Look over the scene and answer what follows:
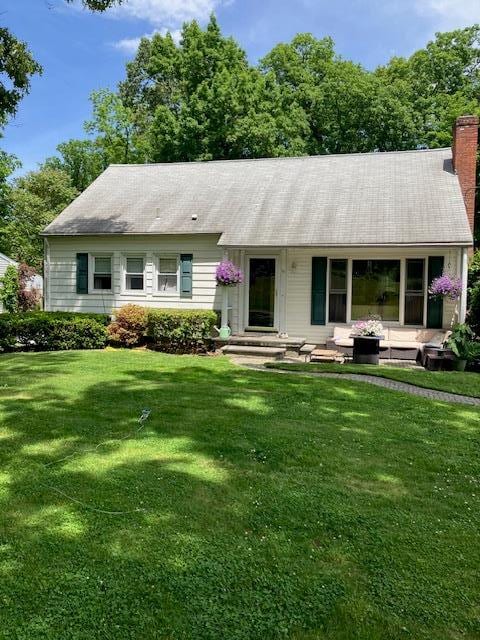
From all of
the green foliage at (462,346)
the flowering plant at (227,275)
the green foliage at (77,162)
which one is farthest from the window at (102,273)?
the green foliage at (77,162)

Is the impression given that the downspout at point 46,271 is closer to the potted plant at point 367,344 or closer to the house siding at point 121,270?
the house siding at point 121,270

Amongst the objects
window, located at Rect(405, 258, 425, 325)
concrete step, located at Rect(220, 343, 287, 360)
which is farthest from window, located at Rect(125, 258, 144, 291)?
window, located at Rect(405, 258, 425, 325)

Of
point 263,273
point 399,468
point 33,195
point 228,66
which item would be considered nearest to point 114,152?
point 33,195

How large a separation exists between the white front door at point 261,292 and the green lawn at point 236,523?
23.5ft

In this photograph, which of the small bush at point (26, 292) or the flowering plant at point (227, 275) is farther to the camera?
the small bush at point (26, 292)

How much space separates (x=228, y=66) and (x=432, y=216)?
Answer: 19.7 metres

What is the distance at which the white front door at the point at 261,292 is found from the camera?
13227mm

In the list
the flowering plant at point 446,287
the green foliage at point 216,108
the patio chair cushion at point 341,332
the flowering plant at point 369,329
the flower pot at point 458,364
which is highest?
the green foliage at point 216,108

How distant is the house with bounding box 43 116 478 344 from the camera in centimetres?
1202

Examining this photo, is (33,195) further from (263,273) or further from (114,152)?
(263,273)

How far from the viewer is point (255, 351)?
11758 mm

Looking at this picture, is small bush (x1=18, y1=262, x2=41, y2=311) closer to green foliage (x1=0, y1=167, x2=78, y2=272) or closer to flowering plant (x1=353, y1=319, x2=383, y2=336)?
green foliage (x1=0, y1=167, x2=78, y2=272)

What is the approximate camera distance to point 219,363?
10.1m

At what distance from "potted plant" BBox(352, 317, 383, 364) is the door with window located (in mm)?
3067
